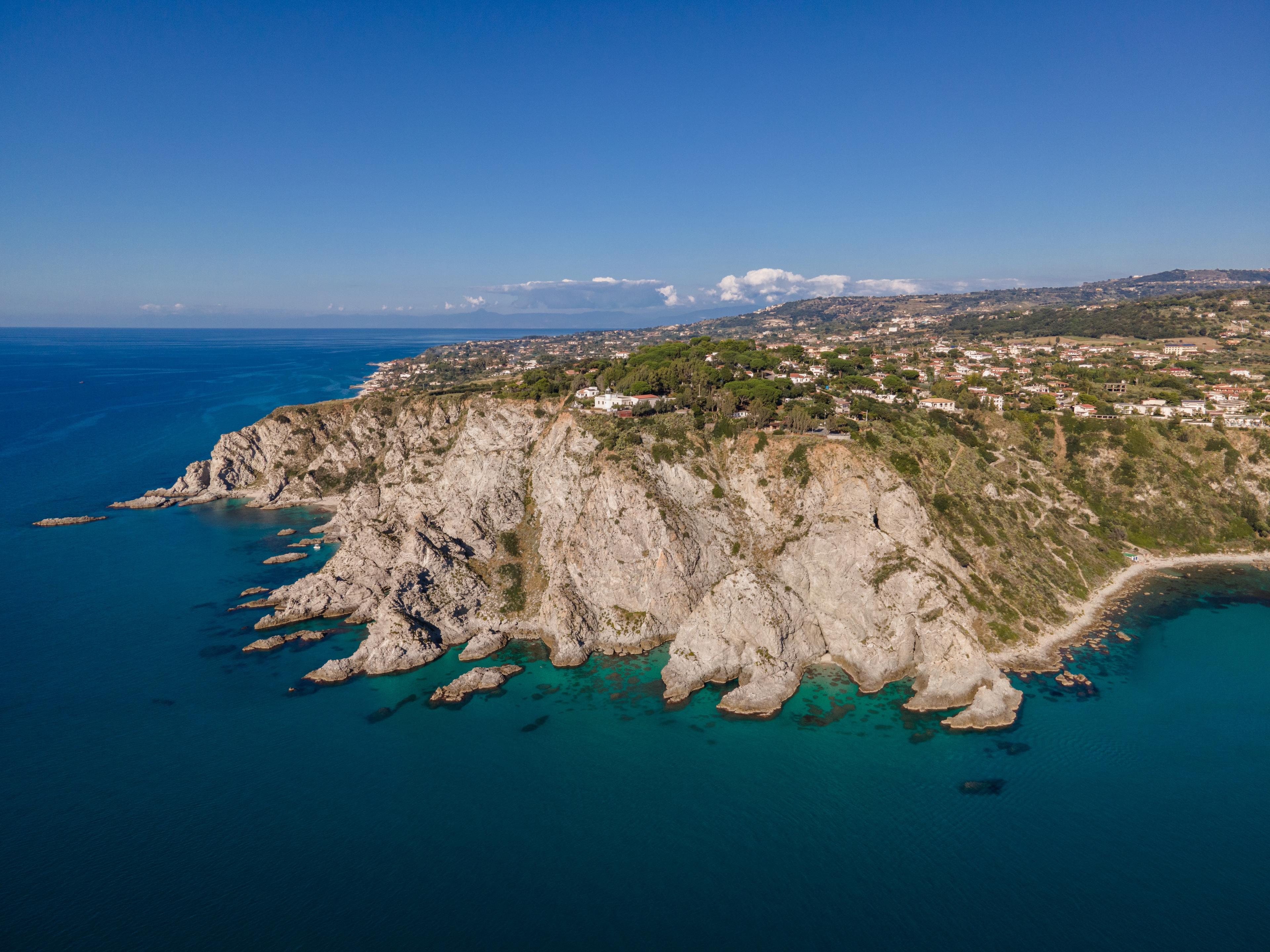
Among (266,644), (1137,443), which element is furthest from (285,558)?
(1137,443)

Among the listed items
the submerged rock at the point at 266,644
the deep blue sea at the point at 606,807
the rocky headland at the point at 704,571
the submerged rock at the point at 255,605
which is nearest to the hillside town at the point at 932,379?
the rocky headland at the point at 704,571

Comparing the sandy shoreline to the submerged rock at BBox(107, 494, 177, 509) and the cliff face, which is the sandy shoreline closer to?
the cliff face

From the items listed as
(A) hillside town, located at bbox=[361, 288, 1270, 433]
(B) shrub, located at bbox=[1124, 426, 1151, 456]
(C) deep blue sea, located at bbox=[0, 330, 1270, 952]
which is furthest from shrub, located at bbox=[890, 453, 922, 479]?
(B) shrub, located at bbox=[1124, 426, 1151, 456]

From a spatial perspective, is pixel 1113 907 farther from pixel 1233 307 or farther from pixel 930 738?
pixel 1233 307

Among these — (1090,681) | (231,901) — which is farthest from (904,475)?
(231,901)

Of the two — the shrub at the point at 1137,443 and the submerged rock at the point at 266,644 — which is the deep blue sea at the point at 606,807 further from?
the shrub at the point at 1137,443
